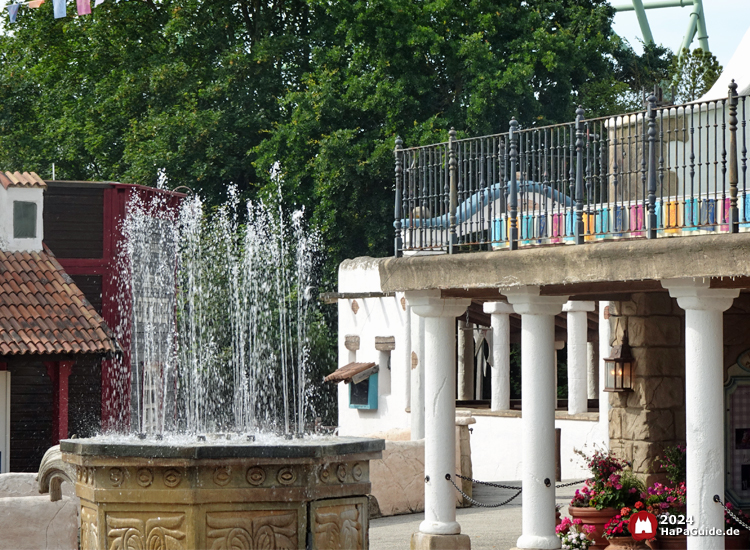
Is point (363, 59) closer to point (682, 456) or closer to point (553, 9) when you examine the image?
point (553, 9)

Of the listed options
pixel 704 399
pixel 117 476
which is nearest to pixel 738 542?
pixel 704 399

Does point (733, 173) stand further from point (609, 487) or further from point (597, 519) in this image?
point (597, 519)

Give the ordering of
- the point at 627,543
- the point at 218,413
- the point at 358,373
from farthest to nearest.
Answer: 1. the point at 218,413
2. the point at 358,373
3. the point at 627,543

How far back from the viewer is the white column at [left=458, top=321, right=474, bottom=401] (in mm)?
25500

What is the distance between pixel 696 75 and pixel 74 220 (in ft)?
37.1

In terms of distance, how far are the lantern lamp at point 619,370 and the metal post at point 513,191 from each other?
2129 millimetres

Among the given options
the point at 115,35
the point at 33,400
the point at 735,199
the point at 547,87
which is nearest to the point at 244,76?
the point at 115,35

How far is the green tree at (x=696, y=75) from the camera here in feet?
66.8

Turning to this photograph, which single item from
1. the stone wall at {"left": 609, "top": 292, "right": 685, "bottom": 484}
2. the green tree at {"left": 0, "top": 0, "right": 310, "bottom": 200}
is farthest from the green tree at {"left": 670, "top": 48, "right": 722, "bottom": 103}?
the green tree at {"left": 0, "top": 0, "right": 310, "bottom": 200}

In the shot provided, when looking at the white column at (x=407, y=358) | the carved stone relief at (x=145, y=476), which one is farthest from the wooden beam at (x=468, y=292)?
the white column at (x=407, y=358)

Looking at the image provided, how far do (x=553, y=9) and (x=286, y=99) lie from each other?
734 cm

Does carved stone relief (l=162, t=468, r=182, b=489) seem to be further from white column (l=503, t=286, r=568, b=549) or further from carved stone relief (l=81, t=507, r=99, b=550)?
white column (l=503, t=286, r=568, b=549)

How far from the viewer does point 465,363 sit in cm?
2588

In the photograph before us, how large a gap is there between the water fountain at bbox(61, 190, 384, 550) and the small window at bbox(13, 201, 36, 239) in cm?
207
